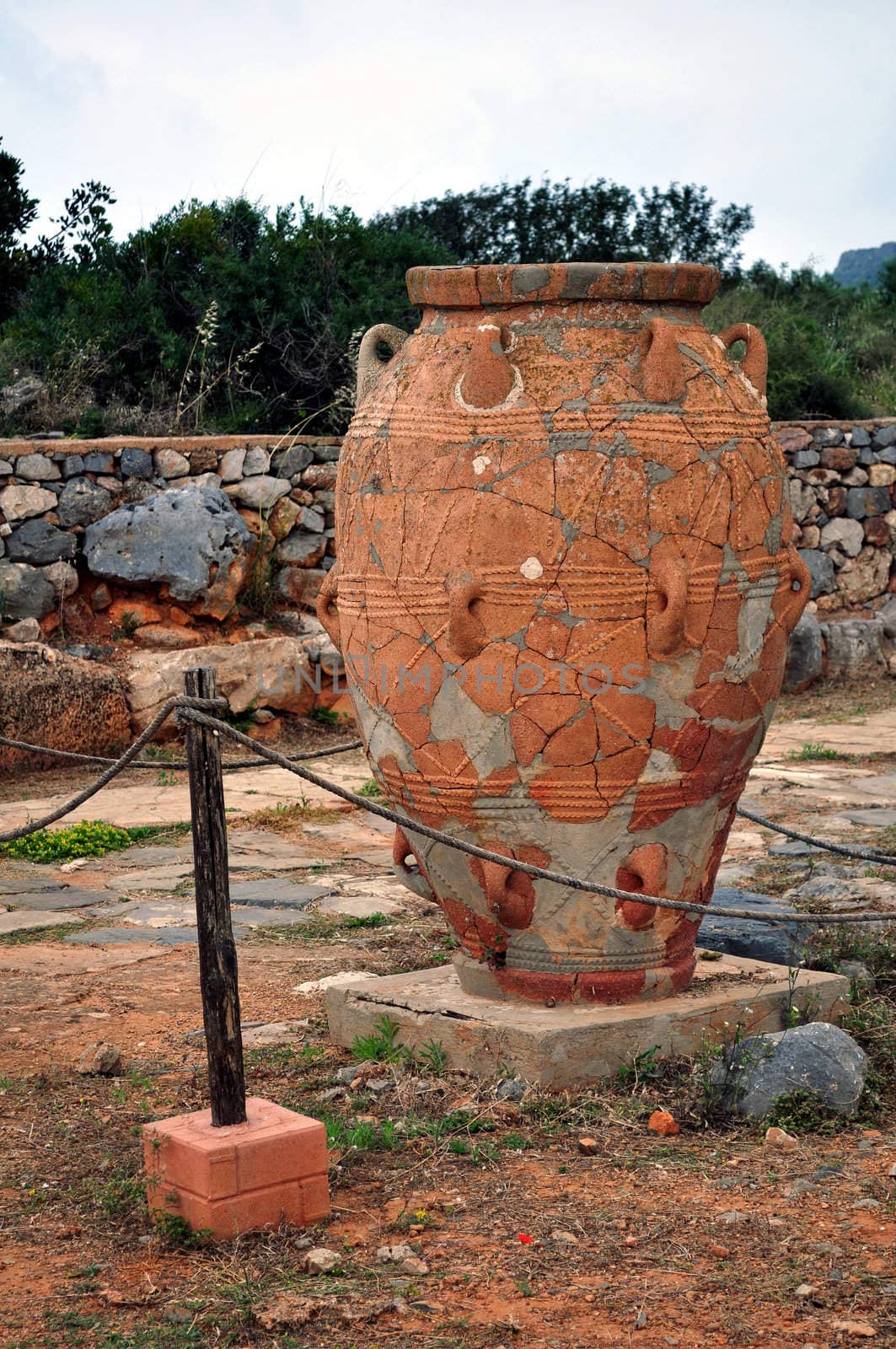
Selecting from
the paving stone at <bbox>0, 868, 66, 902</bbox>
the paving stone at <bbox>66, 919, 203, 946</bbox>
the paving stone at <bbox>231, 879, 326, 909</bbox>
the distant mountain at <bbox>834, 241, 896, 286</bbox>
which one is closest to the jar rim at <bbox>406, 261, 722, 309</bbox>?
the paving stone at <bbox>66, 919, 203, 946</bbox>

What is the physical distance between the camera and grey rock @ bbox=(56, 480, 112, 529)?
8867 millimetres

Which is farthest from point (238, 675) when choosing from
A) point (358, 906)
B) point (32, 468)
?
point (358, 906)

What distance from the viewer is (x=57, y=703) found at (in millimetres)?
7855

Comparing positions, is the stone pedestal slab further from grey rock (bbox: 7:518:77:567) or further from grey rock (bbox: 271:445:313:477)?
grey rock (bbox: 271:445:313:477)

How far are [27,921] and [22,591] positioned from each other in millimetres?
3581

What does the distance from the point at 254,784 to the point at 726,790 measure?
439 cm

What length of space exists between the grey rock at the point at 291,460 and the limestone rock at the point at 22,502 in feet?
5.03

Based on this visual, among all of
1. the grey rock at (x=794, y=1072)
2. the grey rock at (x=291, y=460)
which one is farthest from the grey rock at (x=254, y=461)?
the grey rock at (x=794, y=1072)

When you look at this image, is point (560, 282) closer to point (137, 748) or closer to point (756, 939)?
point (137, 748)

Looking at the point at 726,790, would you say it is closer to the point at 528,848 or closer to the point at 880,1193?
the point at 528,848

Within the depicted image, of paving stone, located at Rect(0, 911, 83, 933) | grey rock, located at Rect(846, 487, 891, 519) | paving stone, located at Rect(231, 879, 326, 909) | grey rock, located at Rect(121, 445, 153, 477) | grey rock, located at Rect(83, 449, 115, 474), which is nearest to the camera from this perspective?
paving stone, located at Rect(0, 911, 83, 933)

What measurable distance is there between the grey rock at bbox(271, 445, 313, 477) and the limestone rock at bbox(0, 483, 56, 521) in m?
1.53

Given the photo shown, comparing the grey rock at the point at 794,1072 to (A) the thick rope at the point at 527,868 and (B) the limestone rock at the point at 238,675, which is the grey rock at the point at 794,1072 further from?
(B) the limestone rock at the point at 238,675

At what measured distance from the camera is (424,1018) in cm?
388
